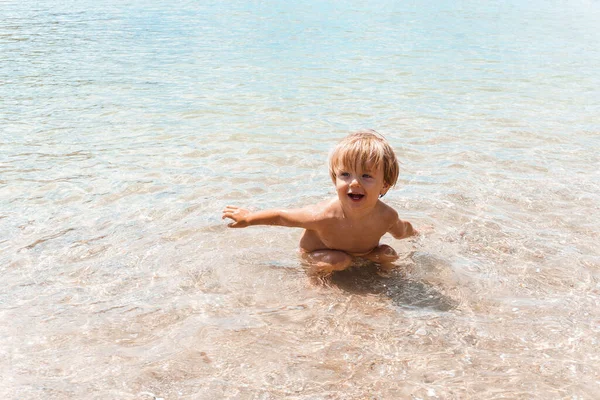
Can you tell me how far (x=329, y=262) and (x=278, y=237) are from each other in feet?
2.44

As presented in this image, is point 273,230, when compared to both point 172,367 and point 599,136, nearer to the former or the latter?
point 172,367

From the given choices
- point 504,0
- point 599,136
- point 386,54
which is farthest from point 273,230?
point 504,0

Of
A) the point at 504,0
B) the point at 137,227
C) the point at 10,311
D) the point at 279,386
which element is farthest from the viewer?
the point at 504,0

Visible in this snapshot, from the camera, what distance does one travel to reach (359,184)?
3.58 metres

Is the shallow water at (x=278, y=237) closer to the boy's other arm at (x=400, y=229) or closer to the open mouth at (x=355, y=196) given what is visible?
the boy's other arm at (x=400, y=229)

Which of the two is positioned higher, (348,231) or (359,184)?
(359,184)

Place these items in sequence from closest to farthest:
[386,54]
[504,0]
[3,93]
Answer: [3,93] → [386,54] → [504,0]

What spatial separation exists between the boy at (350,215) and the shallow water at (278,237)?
162 millimetres

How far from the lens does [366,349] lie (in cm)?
302

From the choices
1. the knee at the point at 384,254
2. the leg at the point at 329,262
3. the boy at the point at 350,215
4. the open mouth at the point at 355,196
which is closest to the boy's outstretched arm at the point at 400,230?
the boy at the point at 350,215

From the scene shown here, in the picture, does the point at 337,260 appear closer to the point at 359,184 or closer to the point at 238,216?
the point at 359,184

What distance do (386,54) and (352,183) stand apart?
9.66 meters

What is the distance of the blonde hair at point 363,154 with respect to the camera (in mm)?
3537

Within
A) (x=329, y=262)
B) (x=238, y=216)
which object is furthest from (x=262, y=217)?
(x=329, y=262)
